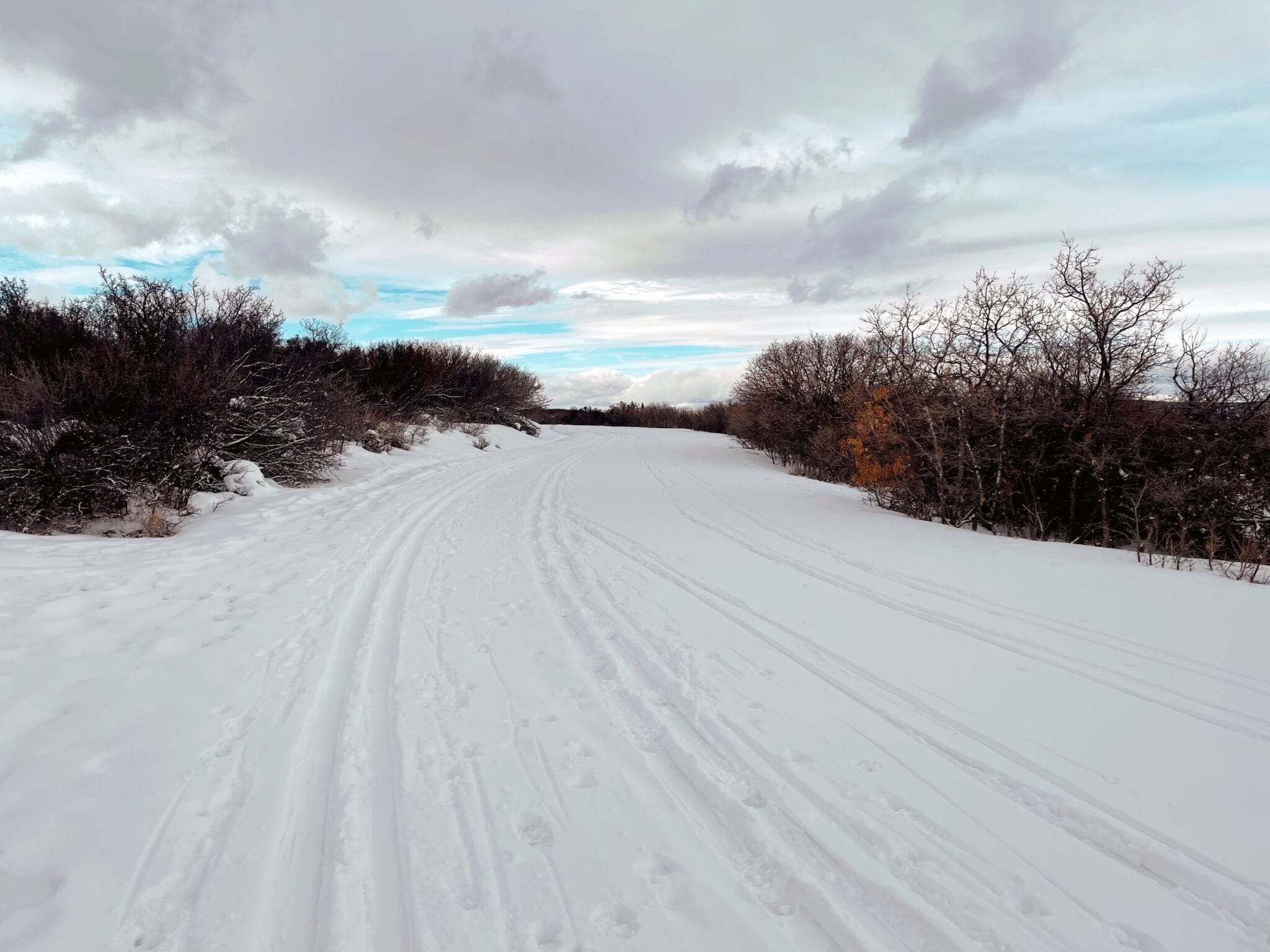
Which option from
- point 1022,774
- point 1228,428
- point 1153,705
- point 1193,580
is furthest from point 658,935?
point 1228,428

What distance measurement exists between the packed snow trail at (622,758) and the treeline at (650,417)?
52444 millimetres

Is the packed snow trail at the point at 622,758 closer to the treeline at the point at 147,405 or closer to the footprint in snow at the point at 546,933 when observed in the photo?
the footprint in snow at the point at 546,933

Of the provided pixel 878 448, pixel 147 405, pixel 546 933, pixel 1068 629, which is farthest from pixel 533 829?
pixel 878 448

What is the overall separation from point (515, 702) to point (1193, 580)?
22.4 feet

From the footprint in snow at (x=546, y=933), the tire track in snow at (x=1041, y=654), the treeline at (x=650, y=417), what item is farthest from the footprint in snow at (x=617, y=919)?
the treeline at (x=650, y=417)

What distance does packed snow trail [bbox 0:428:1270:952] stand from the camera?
7.29 ft

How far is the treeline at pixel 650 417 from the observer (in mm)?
62750

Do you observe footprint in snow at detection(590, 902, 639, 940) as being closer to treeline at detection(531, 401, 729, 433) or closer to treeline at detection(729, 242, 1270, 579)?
treeline at detection(729, 242, 1270, 579)

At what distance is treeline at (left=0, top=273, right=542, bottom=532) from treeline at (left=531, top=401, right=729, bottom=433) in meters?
44.4

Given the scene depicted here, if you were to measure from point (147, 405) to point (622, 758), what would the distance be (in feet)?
27.7

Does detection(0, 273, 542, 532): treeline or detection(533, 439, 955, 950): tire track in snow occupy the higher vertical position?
detection(0, 273, 542, 532): treeline

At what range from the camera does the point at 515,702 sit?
3740mm

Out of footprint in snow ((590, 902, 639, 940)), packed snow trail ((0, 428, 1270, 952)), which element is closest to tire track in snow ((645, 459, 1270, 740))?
packed snow trail ((0, 428, 1270, 952))

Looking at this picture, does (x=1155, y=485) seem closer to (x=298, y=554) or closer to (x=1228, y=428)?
(x=1228, y=428)
